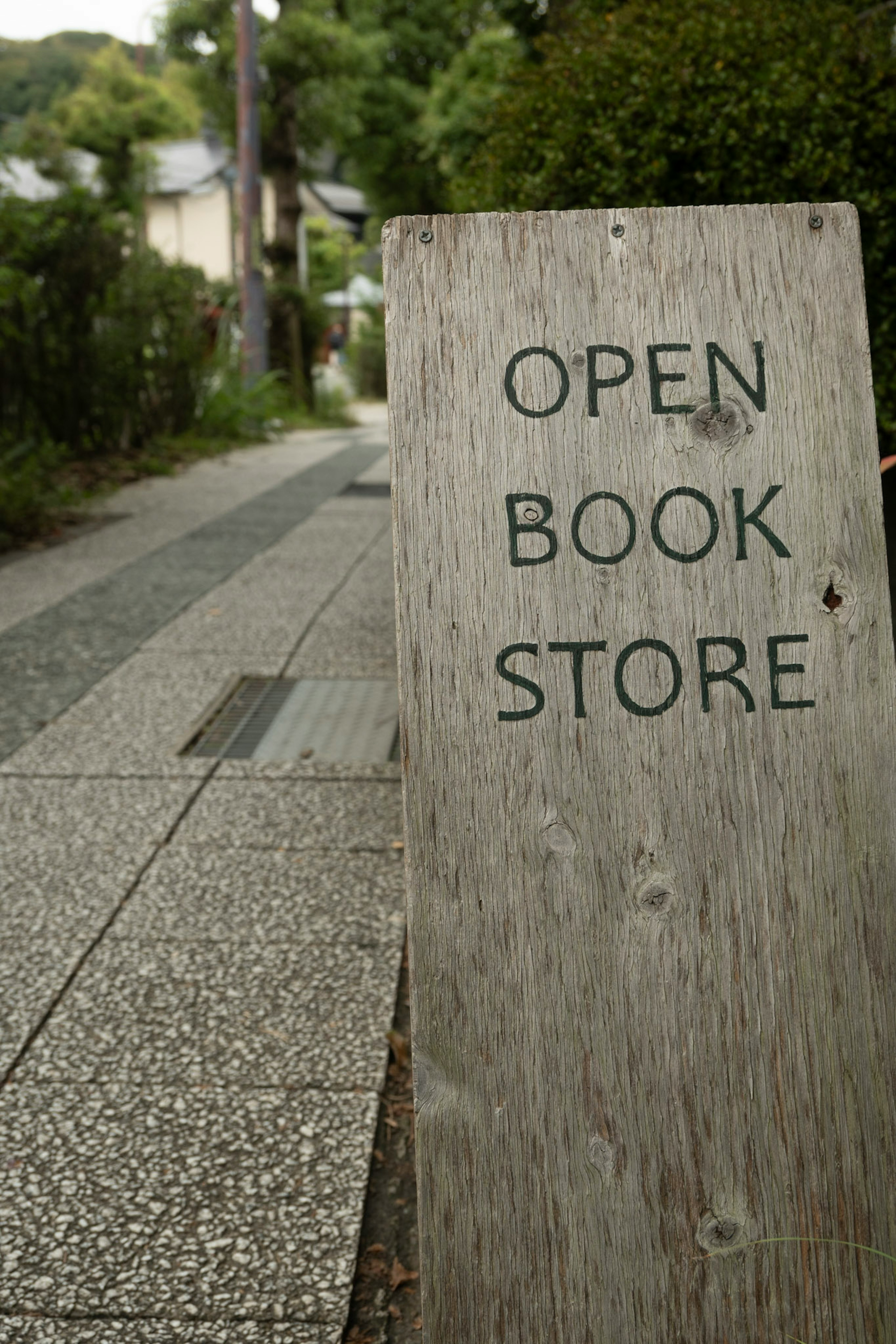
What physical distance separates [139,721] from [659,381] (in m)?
3.15

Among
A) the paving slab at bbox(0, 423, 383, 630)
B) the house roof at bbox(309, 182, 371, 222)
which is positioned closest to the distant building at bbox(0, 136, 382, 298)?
the house roof at bbox(309, 182, 371, 222)

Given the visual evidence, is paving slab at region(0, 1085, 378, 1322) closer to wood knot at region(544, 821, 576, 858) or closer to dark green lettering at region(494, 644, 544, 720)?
wood knot at region(544, 821, 576, 858)

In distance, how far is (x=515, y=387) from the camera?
4.85 feet

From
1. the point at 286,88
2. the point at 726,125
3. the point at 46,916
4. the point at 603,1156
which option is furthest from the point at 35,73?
the point at 603,1156


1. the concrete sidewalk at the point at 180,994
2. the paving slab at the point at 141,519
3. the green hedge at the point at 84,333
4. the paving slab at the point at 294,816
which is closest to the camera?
the concrete sidewalk at the point at 180,994

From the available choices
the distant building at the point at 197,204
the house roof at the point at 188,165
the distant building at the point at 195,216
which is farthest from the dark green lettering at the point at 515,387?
the distant building at the point at 195,216

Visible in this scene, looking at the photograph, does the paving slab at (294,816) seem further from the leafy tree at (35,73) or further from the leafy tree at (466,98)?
the leafy tree at (35,73)

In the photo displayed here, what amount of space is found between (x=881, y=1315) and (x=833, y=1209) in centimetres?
13

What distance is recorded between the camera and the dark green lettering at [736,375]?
4.82 ft

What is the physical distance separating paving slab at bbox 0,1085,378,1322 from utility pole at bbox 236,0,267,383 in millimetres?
14535

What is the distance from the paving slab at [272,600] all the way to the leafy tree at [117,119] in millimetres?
19990

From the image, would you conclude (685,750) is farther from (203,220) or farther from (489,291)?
(203,220)

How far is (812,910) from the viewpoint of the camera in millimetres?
1451

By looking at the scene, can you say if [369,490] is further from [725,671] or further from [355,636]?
[725,671]
